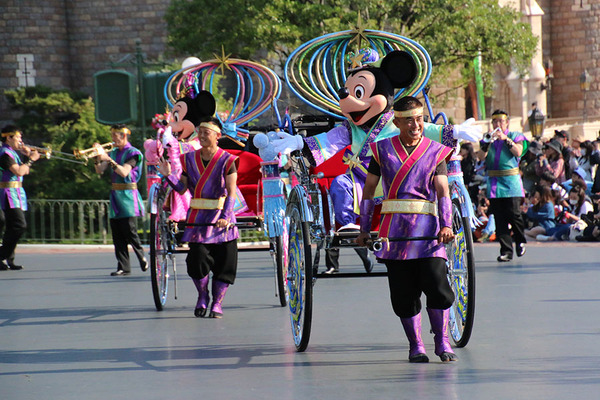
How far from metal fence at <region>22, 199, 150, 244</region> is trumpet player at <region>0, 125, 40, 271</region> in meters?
3.45

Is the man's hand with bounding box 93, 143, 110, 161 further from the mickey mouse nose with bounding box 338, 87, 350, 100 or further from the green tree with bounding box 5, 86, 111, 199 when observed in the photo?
the green tree with bounding box 5, 86, 111, 199

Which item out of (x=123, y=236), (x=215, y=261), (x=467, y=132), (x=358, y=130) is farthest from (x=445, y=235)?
(x=123, y=236)

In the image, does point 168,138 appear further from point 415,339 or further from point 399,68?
point 415,339

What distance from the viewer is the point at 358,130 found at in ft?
22.9

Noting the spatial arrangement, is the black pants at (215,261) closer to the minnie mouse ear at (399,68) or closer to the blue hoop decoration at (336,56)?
the blue hoop decoration at (336,56)

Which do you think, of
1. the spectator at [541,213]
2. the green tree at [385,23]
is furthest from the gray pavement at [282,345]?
the green tree at [385,23]

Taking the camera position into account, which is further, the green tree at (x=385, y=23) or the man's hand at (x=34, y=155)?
the green tree at (x=385, y=23)

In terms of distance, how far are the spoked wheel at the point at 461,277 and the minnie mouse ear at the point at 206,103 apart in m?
2.78

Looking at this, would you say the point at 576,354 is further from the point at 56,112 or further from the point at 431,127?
the point at 56,112

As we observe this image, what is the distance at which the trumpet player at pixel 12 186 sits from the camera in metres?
12.5

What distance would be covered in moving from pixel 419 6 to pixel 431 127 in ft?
49.0

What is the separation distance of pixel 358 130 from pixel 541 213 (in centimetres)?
800

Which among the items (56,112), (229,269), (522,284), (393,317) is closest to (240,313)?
(229,269)

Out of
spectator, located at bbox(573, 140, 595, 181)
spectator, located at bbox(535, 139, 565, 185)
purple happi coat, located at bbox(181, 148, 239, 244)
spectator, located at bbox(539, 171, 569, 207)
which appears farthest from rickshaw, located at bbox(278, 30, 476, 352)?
spectator, located at bbox(573, 140, 595, 181)
